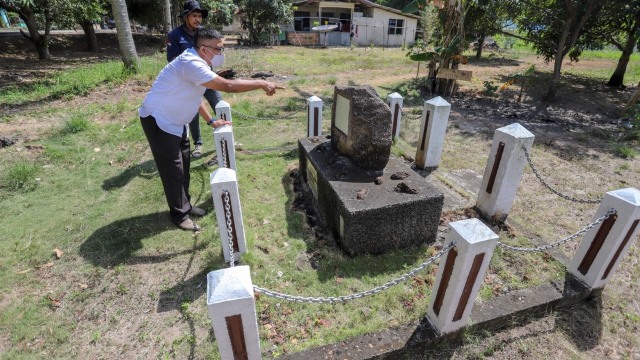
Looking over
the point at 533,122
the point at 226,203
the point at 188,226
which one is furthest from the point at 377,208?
the point at 533,122

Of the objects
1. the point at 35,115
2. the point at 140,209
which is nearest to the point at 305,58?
the point at 35,115

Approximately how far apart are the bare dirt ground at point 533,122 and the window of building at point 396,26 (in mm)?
12604

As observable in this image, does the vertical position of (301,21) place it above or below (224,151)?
above

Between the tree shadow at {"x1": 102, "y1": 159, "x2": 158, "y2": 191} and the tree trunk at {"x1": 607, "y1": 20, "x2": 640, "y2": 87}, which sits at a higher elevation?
the tree trunk at {"x1": 607, "y1": 20, "x2": 640, "y2": 87}

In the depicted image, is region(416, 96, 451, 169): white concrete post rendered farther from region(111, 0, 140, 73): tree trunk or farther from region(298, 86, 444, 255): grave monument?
region(111, 0, 140, 73): tree trunk

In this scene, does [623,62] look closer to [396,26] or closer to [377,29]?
[377,29]

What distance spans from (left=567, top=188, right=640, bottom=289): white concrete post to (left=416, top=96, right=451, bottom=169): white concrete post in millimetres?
2679

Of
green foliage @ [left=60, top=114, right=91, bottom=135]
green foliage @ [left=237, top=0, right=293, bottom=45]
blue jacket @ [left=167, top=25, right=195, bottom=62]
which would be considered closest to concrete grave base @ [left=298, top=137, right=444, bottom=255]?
blue jacket @ [left=167, top=25, right=195, bottom=62]

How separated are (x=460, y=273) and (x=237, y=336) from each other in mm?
1541

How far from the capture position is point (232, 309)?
1830 millimetres

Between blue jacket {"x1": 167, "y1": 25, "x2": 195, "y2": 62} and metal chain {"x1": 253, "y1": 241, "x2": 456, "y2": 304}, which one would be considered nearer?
metal chain {"x1": 253, "y1": 241, "x2": 456, "y2": 304}

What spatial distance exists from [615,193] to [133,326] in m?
4.19

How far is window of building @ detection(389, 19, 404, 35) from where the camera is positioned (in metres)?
31.0

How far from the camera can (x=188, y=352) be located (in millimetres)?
2543
